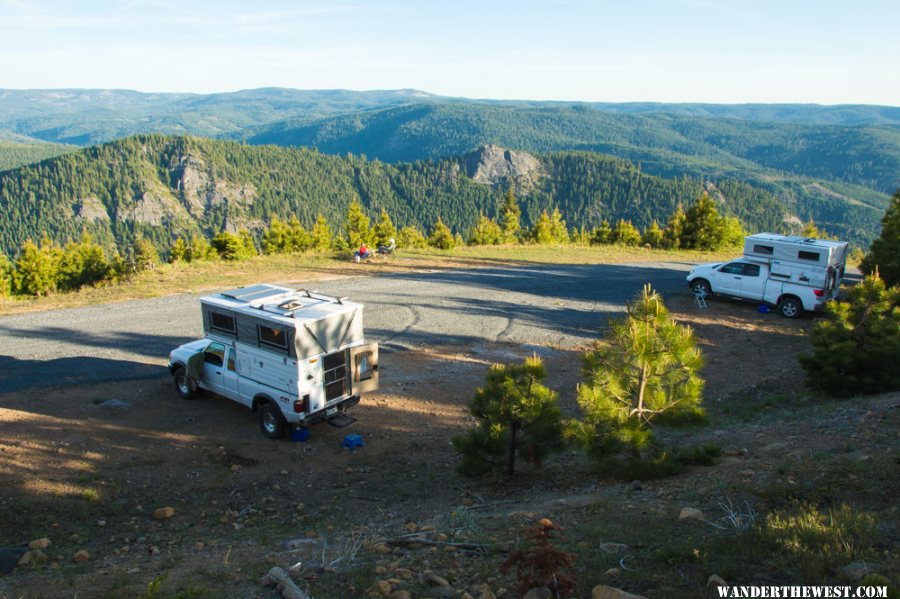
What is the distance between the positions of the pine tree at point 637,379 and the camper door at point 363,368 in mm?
5384

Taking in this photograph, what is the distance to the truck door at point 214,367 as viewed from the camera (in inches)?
516

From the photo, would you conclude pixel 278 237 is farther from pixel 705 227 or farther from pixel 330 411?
pixel 330 411

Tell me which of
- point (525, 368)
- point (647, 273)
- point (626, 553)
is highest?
point (525, 368)

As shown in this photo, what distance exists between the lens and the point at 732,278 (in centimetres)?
2331

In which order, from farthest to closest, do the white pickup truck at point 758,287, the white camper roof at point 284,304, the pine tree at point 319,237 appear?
1. the pine tree at point 319,237
2. the white pickup truck at point 758,287
3. the white camper roof at point 284,304

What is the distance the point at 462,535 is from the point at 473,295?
1749 cm

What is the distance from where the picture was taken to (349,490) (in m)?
10.3

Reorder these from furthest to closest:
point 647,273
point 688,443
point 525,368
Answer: point 647,273, point 688,443, point 525,368

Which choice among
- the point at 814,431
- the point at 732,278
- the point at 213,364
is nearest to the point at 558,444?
the point at 814,431

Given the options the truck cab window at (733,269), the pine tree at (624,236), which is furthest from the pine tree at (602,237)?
the truck cab window at (733,269)

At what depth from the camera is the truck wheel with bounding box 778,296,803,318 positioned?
71.7 feet

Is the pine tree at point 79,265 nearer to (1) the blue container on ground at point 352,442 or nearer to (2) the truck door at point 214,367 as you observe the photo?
(2) the truck door at point 214,367

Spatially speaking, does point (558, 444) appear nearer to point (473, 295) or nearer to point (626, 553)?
point (626, 553)

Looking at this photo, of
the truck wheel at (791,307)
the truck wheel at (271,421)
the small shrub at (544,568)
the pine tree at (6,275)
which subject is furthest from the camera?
the pine tree at (6,275)
